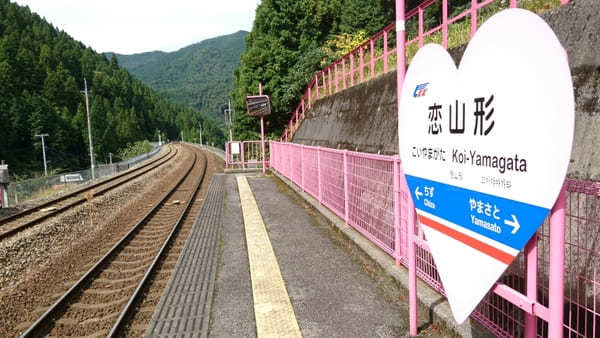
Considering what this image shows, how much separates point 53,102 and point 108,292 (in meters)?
119

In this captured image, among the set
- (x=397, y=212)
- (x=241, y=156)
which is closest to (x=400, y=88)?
(x=397, y=212)

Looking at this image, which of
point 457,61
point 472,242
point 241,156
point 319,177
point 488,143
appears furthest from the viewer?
point 241,156

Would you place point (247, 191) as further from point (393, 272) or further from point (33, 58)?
point (33, 58)

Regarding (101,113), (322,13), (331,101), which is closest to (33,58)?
(101,113)

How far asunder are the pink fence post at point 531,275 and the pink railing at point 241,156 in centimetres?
2195

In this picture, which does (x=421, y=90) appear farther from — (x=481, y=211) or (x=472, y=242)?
(x=472, y=242)

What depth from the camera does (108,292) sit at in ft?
20.4

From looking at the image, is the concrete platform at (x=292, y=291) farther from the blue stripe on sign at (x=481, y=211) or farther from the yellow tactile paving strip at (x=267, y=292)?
the blue stripe on sign at (x=481, y=211)

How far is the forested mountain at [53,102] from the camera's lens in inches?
3398

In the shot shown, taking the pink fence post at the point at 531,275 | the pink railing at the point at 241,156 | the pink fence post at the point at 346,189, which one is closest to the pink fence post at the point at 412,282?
the pink fence post at the point at 531,275

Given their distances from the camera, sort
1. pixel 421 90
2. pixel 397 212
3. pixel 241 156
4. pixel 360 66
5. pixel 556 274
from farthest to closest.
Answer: pixel 241 156
pixel 360 66
pixel 397 212
pixel 421 90
pixel 556 274

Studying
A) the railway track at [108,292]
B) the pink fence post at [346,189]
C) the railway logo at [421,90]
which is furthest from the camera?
the pink fence post at [346,189]

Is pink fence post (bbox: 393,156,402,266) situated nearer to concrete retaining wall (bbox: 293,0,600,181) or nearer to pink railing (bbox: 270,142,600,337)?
pink railing (bbox: 270,142,600,337)

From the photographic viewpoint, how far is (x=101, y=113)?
113500 mm
